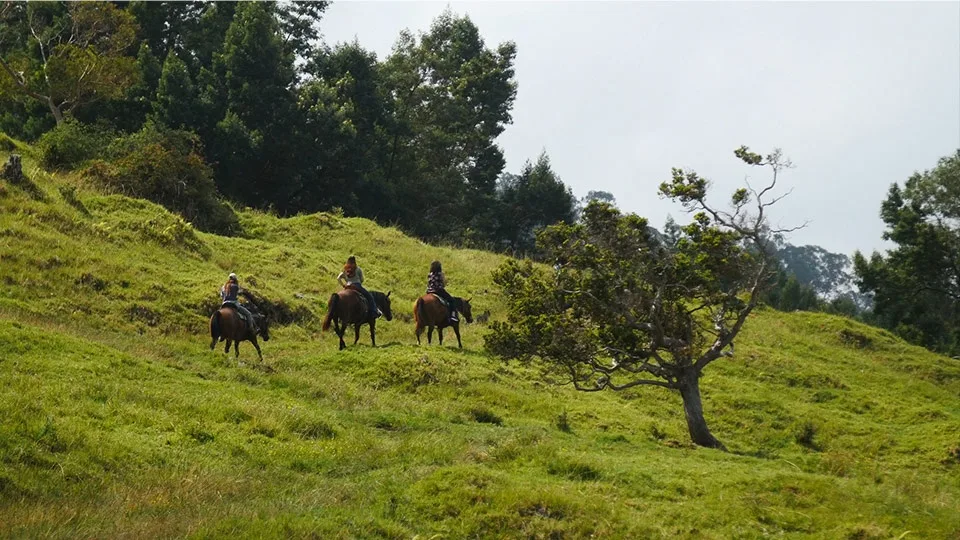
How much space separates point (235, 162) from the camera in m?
50.6

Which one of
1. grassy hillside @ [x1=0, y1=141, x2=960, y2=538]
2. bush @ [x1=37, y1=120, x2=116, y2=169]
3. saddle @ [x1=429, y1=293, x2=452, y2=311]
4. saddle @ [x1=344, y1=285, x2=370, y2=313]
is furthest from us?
bush @ [x1=37, y1=120, x2=116, y2=169]

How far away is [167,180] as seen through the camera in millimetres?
39219

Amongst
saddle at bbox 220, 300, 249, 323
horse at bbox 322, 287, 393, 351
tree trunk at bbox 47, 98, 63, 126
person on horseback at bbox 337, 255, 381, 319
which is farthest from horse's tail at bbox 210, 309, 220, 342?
tree trunk at bbox 47, 98, 63, 126

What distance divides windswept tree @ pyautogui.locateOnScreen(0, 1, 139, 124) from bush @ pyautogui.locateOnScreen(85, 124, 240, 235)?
6.66 m

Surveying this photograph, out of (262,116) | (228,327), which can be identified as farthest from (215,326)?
(262,116)

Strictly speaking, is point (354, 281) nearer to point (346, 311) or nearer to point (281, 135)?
point (346, 311)

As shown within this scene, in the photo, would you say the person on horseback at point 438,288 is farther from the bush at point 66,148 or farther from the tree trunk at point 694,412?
the bush at point 66,148

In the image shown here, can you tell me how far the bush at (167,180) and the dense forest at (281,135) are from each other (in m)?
0.08

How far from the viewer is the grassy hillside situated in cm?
1145

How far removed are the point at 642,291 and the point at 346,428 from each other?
6966 millimetres

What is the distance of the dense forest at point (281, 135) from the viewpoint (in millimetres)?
43094

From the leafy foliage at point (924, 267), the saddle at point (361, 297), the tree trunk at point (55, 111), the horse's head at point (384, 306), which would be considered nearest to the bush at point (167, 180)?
the tree trunk at point (55, 111)

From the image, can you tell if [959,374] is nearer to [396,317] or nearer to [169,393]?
[396,317]

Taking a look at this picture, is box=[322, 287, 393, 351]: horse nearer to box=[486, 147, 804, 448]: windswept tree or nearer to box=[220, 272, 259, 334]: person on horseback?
box=[220, 272, 259, 334]: person on horseback
